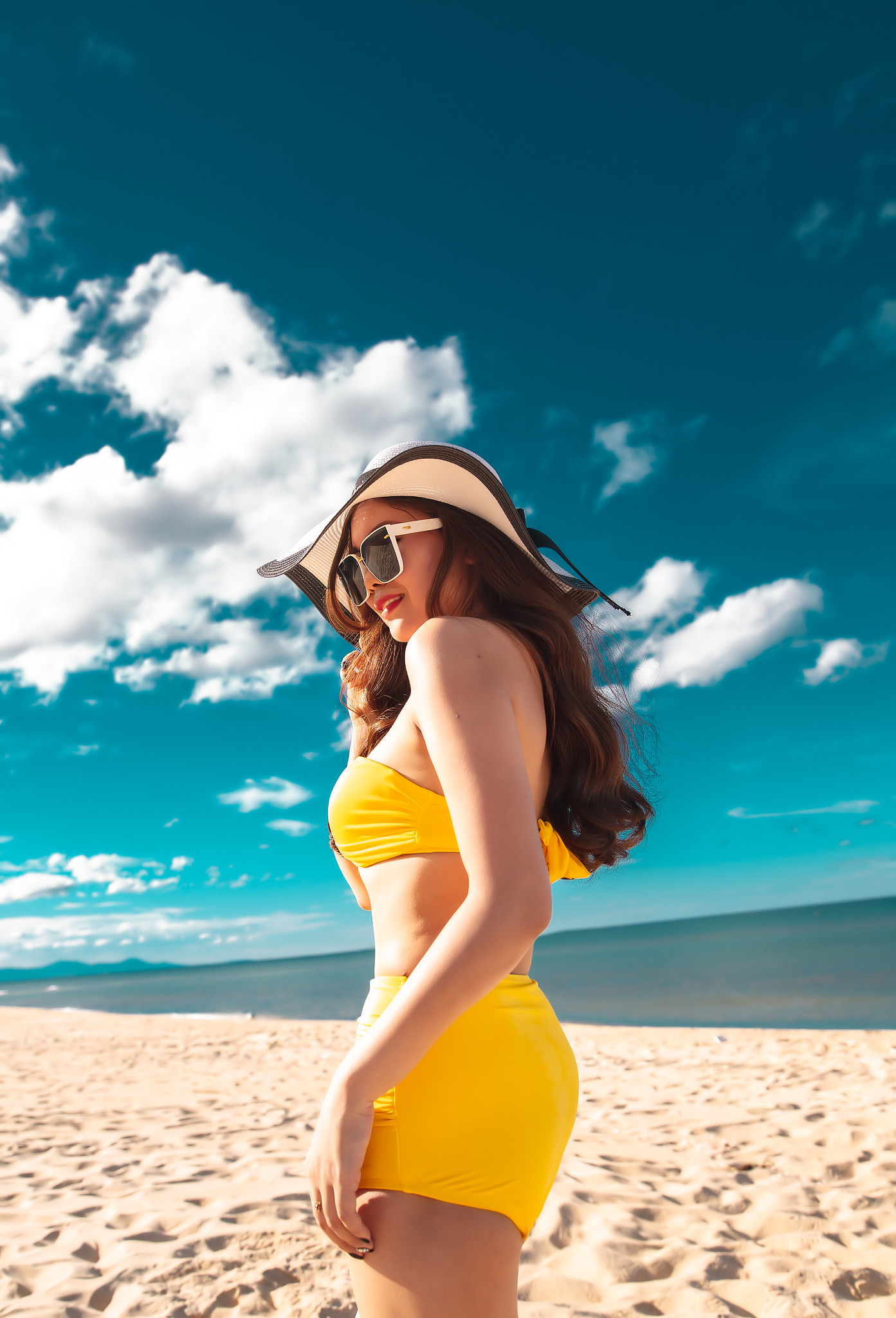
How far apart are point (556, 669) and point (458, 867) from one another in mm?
462

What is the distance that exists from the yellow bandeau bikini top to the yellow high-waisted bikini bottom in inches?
8.7

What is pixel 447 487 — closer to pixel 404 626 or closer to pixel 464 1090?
pixel 404 626

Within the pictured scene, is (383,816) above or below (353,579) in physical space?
below

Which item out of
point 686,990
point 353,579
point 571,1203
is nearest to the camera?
point 353,579

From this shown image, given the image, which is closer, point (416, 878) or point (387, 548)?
point (416, 878)

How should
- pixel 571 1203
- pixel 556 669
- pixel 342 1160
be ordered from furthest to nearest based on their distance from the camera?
pixel 571 1203 < pixel 556 669 < pixel 342 1160

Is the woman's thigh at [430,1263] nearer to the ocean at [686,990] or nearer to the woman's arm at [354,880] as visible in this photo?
the woman's arm at [354,880]

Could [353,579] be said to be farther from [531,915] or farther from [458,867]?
[531,915]

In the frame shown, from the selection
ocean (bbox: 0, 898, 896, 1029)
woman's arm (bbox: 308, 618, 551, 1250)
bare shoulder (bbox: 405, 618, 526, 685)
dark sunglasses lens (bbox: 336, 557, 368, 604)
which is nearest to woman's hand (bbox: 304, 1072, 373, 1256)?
woman's arm (bbox: 308, 618, 551, 1250)

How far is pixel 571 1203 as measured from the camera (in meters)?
4.05

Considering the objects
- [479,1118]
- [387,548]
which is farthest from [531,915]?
[387,548]

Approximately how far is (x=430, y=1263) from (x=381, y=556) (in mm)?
1185

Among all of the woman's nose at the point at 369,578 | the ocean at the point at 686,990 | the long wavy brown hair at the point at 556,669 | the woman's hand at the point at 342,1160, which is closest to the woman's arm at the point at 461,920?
the woman's hand at the point at 342,1160

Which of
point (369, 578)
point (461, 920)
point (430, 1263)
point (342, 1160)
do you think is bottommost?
point (430, 1263)
